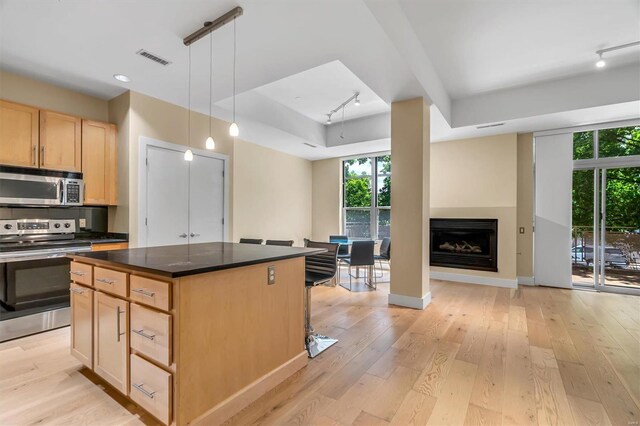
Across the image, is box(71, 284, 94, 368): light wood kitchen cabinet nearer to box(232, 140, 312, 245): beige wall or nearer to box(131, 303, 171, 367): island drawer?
box(131, 303, 171, 367): island drawer

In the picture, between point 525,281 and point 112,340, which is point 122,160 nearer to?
point 112,340

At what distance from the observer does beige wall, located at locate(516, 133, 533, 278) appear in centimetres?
512

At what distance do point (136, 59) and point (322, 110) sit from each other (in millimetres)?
2984

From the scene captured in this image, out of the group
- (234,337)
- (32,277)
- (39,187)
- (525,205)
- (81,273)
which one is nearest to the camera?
(234,337)

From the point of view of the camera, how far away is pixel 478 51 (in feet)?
11.1

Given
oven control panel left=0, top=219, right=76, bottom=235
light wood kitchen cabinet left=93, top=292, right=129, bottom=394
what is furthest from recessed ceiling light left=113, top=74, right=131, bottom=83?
light wood kitchen cabinet left=93, top=292, right=129, bottom=394

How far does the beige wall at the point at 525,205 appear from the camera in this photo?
512 cm

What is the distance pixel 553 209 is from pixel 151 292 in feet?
19.7

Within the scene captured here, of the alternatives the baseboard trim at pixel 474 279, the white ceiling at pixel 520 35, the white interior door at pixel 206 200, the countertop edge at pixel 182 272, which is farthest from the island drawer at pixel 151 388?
the baseboard trim at pixel 474 279

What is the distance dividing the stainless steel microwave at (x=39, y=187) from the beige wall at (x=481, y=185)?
5.74m

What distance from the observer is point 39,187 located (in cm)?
322

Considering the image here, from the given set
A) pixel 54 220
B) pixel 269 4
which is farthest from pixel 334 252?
pixel 54 220

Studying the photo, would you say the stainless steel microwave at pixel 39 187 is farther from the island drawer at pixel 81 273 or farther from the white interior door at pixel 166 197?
the island drawer at pixel 81 273

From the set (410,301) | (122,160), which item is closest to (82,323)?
(122,160)
